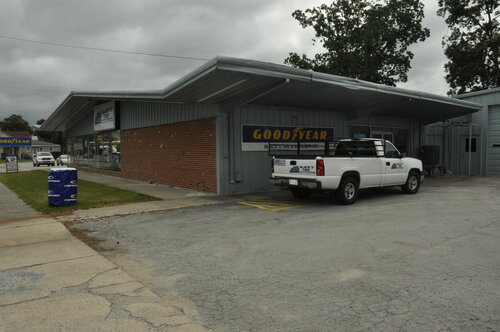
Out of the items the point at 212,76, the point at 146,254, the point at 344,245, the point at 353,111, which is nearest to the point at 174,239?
the point at 146,254

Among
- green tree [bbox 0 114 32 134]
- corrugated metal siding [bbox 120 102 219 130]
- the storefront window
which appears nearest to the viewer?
corrugated metal siding [bbox 120 102 219 130]

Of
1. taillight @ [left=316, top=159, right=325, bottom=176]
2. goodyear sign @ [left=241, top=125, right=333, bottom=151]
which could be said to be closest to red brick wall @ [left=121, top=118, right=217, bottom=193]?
goodyear sign @ [left=241, top=125, right=333, bottom=151]

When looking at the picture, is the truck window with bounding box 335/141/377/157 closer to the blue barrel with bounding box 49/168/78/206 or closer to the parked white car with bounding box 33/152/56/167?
the blue barrel with bounding box 49/168/78/206

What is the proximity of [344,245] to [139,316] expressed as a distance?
12.1 ft

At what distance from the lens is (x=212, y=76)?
10023mm

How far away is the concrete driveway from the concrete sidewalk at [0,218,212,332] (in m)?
0.27

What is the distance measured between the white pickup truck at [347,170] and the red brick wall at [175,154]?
3346 millimetres

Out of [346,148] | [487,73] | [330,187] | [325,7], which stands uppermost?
[325,7]

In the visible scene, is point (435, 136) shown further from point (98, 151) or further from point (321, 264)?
point (98, 151)

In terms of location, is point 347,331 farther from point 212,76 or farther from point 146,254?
point 212,76

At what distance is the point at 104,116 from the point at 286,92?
14.6 m

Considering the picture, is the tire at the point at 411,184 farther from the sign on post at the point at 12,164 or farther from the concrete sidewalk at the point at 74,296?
the sign on post at the point at 12,164

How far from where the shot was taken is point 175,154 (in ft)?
51.2

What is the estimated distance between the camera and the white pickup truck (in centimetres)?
982
